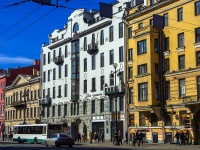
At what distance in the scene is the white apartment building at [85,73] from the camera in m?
55.8

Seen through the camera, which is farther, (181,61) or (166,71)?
(166,71)

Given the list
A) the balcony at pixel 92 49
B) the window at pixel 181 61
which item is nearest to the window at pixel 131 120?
the window at pixel 181 61

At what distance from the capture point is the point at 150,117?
4834 centimetres

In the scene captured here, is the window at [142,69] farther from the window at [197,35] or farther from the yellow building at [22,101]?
the yellow building at [22,101]

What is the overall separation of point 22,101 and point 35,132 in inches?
1213

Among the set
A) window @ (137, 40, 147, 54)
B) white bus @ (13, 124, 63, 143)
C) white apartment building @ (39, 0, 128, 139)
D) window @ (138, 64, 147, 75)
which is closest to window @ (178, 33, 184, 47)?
window @ (137, 40, 147, 54)

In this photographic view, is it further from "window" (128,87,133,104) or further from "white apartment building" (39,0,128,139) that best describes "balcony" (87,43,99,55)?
"window" (128,87,133,104)

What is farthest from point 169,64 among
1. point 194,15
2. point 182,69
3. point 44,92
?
point 44,92

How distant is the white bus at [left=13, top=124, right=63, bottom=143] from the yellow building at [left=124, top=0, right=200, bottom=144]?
9.99m

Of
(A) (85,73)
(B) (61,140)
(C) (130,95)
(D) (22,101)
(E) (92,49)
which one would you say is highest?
(E) (92,49)

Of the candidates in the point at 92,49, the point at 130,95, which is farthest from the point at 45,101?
the point at 130,95

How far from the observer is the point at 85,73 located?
63469mm

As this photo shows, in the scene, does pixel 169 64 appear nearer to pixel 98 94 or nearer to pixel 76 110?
pixel 98 94

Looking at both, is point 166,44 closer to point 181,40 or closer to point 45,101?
point 181,40
